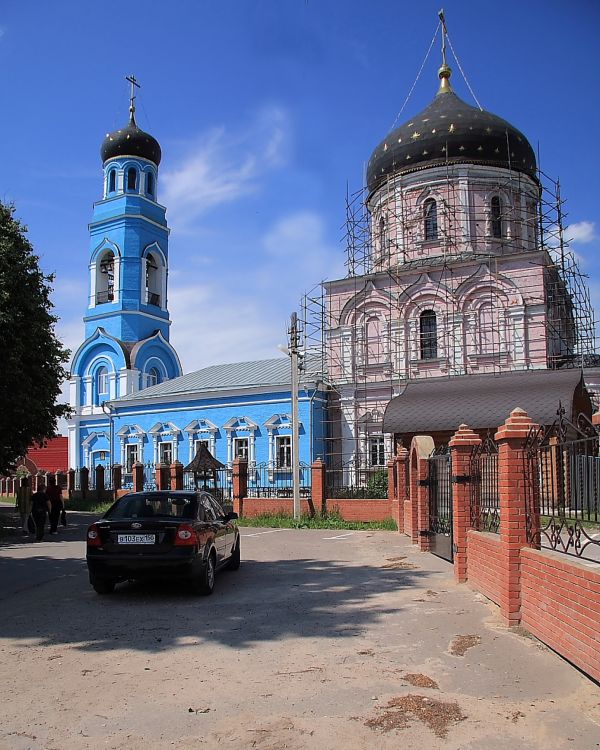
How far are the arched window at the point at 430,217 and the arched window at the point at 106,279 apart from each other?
1864 cm

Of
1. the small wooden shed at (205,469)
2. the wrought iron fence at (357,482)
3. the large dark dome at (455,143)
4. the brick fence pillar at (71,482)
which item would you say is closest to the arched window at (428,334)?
the wrought iron fence at (357,482)

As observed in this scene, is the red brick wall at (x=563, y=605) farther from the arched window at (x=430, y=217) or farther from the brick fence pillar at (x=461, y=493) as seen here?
the arched window at (x=430, y=217)

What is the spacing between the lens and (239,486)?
2544 cm

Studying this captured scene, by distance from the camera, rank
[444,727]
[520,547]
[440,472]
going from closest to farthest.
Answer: [444,727], [520,547], [440,472]

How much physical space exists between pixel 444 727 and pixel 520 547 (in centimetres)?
304

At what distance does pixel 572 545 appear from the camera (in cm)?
612

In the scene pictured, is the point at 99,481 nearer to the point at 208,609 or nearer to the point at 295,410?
the point at 295,410

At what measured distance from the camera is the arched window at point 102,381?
130ft

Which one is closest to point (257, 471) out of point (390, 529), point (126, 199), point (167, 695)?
point (390, 529)

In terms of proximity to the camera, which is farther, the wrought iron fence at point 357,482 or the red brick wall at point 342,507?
the wrought iron fence at point 357,482

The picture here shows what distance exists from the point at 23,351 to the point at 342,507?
1092 cm

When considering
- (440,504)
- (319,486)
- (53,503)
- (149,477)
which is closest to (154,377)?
(149,477)

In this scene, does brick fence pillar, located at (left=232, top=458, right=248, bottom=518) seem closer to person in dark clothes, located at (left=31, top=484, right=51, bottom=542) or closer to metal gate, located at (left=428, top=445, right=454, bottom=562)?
person in dark clothes, located at (left=31, top=484, right=51, bottom=542)

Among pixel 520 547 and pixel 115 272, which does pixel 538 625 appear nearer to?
pixel 520 547
